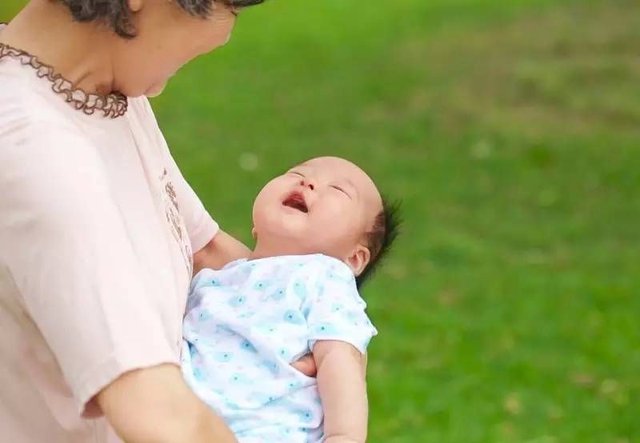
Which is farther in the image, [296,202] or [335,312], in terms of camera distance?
[296,202]

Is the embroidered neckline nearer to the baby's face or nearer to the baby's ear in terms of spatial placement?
the baby's face

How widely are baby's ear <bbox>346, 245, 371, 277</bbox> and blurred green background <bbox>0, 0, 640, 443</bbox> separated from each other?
10.5ft

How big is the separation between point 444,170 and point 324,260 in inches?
281

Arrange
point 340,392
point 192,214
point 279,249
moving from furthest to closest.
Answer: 1. point 192,214
2. point 279,249
3. point 340,392

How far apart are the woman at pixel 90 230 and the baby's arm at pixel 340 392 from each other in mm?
273

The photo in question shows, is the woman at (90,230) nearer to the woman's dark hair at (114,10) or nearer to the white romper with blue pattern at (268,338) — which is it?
the woman's dark hair at (114,10)

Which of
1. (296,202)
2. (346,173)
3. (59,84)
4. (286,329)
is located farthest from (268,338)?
(59,84)

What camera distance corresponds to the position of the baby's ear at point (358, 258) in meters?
2.80

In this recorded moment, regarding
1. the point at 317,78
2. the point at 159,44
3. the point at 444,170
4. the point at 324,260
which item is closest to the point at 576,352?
the point at 444,170

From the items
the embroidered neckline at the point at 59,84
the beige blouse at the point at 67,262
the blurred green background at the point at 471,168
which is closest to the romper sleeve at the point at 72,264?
the beige blouse at the point at 67,262

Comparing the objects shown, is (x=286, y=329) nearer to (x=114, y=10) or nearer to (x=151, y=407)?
(x=151, y=407)

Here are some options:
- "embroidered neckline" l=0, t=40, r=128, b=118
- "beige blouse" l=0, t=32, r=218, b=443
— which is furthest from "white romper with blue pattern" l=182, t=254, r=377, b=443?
"embroidered neckline" l=0, t=40, r=128, b=118

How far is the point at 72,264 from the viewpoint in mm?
1885

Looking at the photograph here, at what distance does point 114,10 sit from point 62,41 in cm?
10
